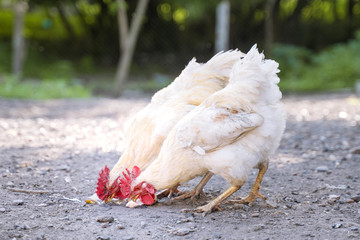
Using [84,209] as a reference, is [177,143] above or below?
above

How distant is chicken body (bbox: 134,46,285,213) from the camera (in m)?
3.39

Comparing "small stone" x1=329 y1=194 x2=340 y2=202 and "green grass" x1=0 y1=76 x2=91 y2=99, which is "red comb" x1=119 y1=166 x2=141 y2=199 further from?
"green grass" x1=0 y1=76 x2=91 y2=99

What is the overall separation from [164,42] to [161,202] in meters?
10.3

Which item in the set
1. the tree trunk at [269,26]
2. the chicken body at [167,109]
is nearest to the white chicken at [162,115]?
the chicken body at [167,109]

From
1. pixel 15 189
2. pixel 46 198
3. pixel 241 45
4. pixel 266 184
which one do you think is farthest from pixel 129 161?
pixel 241 45

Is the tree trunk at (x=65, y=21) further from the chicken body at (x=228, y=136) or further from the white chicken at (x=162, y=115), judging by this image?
the chicken body at (x=228, y=136)

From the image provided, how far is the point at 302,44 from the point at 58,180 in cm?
1191

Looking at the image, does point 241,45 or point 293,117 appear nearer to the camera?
point 293,117

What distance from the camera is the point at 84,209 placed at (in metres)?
3.56

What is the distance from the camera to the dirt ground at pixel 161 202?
3189mm

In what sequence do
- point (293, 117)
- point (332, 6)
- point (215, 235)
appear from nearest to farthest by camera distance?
1. point (215, 235)
2. point (293, 117)
3. point (332, 6)

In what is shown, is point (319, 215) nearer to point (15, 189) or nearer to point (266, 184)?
point (266, 184)

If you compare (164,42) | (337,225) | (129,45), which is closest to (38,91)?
(129,45)

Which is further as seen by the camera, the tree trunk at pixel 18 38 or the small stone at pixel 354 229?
the tree trunk at pixel 18 38
